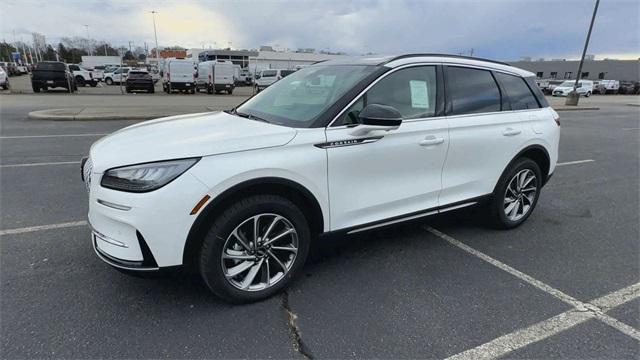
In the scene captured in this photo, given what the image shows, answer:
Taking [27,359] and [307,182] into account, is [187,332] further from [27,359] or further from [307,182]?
[307,182]

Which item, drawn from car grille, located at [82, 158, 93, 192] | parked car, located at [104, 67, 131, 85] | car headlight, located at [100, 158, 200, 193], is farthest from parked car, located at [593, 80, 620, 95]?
car grille, located at [82, 158, 93, 192]

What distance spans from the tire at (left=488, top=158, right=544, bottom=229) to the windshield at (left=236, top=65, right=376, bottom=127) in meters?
1.97

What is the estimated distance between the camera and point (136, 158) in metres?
2.48

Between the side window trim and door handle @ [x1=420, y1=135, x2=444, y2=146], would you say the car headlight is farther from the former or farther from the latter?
door handle @ [x1=420, y1=135, x2=444, y2=146]

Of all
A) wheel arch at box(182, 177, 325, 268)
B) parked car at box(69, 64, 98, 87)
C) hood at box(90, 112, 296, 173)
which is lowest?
wheel arch at box(182, 177, 325, 268)

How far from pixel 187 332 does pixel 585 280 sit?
127 inches

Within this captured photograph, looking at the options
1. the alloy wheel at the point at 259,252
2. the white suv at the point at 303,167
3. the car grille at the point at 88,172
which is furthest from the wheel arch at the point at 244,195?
the car grille at the point at 88,172

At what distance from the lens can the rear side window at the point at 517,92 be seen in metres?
4.18

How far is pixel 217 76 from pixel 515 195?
2663 cm

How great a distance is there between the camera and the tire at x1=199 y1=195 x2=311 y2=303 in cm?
259

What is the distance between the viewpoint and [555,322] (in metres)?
2.77

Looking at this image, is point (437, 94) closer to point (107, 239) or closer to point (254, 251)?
point (254, 251)

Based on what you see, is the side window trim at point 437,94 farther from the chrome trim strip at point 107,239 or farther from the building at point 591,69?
the building at point 591,69

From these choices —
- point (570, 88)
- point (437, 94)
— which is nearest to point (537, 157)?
point (437, 94)
